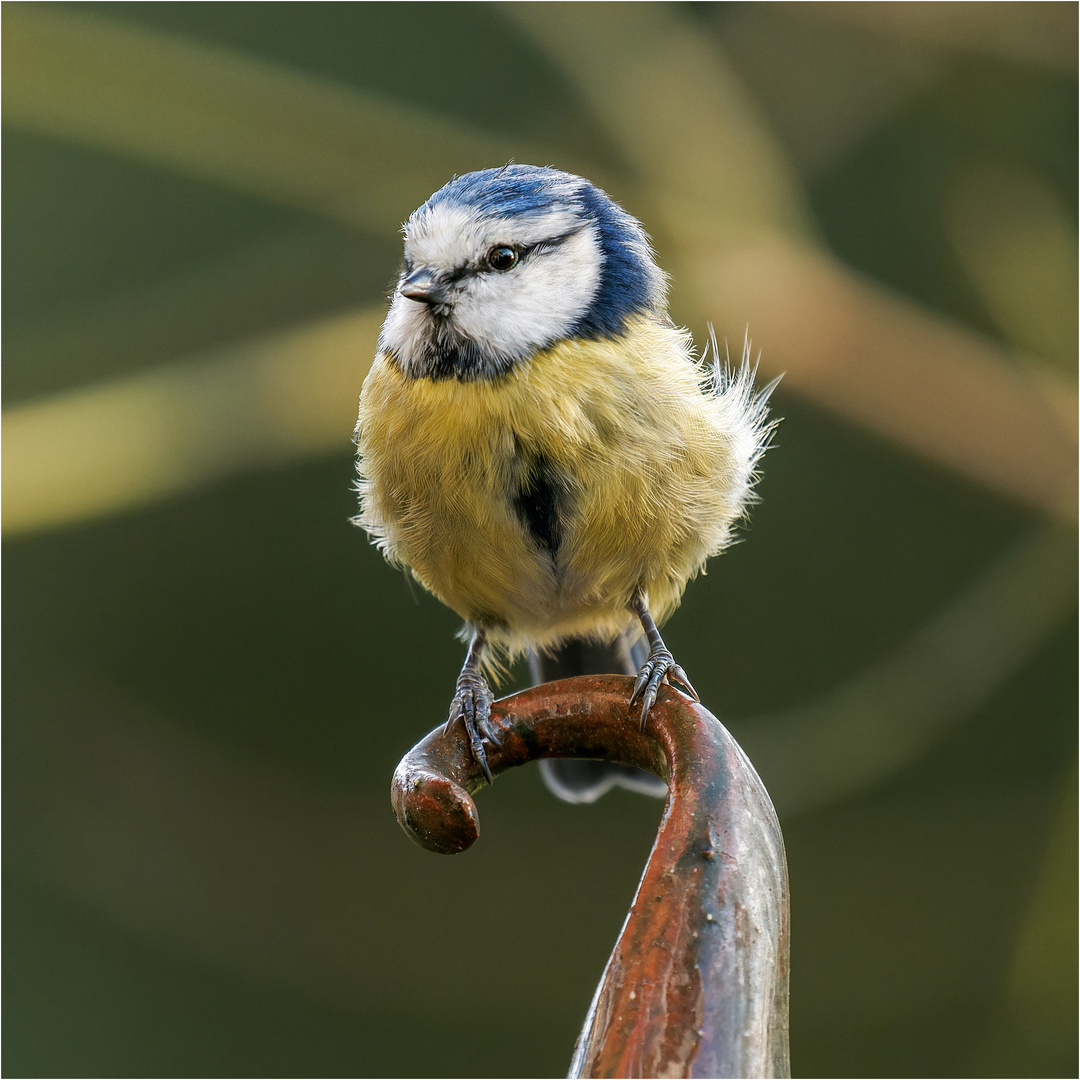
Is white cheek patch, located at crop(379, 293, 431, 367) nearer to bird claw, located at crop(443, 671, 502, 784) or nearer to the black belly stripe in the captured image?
the black belly stripe

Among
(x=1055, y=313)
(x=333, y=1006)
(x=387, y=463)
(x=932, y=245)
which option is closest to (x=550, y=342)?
(x=387, y=463)

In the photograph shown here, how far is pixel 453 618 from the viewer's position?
101 inches

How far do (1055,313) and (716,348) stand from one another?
1.13 metres

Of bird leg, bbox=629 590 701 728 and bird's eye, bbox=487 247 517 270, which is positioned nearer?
bird leg, bbox=629 590 701 728

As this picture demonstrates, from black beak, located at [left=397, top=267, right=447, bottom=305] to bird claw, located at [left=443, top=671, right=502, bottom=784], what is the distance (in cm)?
38

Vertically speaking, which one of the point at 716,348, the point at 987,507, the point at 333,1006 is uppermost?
the point at 987,507

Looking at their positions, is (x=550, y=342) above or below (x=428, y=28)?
below

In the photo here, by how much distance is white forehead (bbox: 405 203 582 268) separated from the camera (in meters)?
1.13

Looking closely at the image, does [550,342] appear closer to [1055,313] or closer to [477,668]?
[477,668]

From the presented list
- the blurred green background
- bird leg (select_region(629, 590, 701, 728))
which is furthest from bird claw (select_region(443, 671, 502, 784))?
the blurred green background

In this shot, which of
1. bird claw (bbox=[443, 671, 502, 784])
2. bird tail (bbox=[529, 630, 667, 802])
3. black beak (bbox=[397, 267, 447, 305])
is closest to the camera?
bird claw (bbox=[443, 671, 502, 784])

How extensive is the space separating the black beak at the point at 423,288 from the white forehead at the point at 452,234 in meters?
0.01

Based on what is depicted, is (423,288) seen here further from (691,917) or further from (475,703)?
(691,917)

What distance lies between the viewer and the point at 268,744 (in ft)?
8.58
